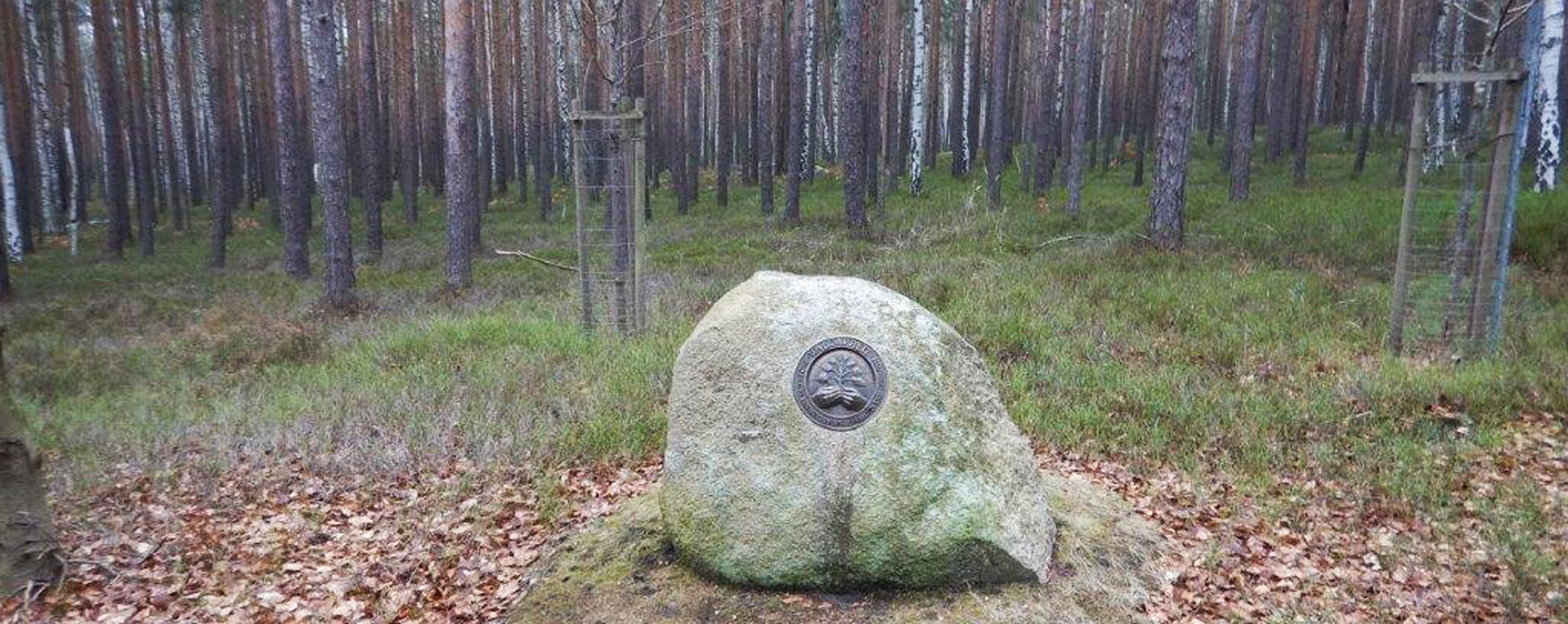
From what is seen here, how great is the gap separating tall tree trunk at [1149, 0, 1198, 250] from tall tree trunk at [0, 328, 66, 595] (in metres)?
11.8

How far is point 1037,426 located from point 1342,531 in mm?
2158

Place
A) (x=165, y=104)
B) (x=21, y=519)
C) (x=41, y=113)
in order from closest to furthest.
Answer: (x=21, y=519), (x=41, y=113), (x=165, y=104)

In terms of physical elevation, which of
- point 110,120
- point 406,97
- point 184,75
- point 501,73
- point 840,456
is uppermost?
point 501,73

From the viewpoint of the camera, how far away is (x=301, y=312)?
499 inches

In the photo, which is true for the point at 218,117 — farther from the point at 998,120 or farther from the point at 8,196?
the point at 998,120

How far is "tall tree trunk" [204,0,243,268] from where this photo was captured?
62.9ft

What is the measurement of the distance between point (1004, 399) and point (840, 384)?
3.57m

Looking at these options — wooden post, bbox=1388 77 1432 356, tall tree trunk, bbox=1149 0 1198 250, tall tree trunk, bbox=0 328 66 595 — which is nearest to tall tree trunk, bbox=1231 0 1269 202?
tall tree trunk, bbox=1149 0 1198 250

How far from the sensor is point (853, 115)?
56.4ft

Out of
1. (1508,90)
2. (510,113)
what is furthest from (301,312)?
(510,113)

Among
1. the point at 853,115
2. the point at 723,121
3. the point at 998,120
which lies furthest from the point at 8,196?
the point at 998,120

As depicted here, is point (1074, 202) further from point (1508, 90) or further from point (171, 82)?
point (171, 82)

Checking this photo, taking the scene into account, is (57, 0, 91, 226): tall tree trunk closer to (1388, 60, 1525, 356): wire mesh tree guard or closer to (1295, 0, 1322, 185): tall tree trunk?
(1388, 60, 1525, 356): wire mesh tree guard

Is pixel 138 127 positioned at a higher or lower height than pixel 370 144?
higher
